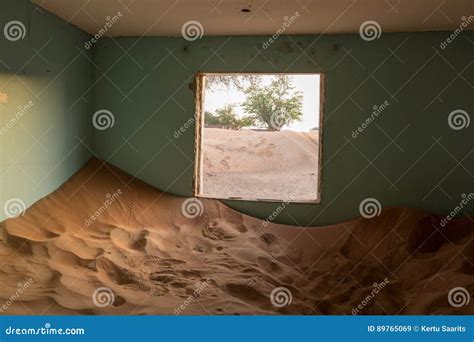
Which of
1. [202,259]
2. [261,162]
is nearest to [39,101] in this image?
Result: [202,259]

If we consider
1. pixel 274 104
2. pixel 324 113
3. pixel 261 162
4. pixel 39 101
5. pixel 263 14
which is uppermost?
pixel 274 104

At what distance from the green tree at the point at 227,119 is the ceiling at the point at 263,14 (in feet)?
29.0

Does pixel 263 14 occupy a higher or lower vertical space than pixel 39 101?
higher

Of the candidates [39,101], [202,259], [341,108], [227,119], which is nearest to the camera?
[202,259]

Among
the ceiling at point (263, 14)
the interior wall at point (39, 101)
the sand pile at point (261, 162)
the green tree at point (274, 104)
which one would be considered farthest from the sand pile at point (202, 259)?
the green tree at point (274, 104)

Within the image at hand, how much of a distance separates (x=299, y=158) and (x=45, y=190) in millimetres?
8797

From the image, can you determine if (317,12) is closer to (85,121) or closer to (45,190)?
(85,121)

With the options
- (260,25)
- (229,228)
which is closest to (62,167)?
(229,228)

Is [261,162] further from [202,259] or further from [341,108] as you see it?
[202,259]

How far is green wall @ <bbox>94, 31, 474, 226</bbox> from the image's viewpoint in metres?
5.36

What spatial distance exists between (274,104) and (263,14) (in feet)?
28.3

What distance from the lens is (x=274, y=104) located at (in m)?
13.5

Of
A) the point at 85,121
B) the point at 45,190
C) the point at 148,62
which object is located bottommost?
the point at 45,190

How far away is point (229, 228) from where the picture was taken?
5.30 m
